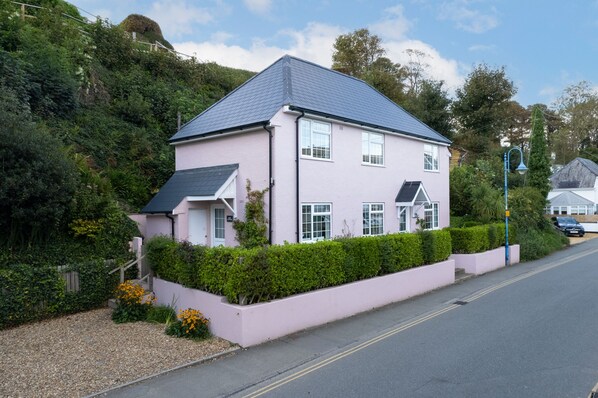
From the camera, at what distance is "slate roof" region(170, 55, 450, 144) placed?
14.6 meters

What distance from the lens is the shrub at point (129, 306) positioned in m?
10.7

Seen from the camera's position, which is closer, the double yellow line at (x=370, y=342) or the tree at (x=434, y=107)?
the double yellow line at (x=370, y=342)

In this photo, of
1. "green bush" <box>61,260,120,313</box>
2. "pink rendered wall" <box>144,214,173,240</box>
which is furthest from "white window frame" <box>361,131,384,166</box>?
"green bush" <box>61,260,120,313</box>

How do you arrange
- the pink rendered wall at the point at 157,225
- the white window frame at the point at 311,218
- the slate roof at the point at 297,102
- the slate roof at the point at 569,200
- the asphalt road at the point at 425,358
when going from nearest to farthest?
the asphalt road at the point at 425,358
the white window frame at the point at 311,218
the slate roof at the point at 297,102
the pink rendered wall at the point at 157,225
the slate roof at the point at 569,200

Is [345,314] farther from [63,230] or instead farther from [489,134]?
[489,134]

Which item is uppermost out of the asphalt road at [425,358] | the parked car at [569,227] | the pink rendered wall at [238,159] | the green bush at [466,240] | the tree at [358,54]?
the tree at [358,54]

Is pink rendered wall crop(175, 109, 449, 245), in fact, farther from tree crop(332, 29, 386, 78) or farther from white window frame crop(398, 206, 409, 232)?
tree crop(332, 29, 386, 78)

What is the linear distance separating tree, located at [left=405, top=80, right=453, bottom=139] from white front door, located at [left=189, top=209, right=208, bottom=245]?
96.6ft

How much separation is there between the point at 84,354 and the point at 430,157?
1804 cm

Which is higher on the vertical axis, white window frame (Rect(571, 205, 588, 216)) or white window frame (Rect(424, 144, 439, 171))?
white window frame (Rect(424, 144, 439, 171))

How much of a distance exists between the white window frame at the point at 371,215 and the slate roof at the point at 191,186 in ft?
19.3

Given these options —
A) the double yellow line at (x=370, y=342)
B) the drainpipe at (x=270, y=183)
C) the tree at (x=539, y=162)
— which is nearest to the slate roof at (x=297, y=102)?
the drainpipe at (x=270, y=183)

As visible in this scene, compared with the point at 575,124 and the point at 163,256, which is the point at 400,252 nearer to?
the point at 163,256

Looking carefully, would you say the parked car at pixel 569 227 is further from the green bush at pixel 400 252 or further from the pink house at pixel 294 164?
the green bush at pixel 400 252
